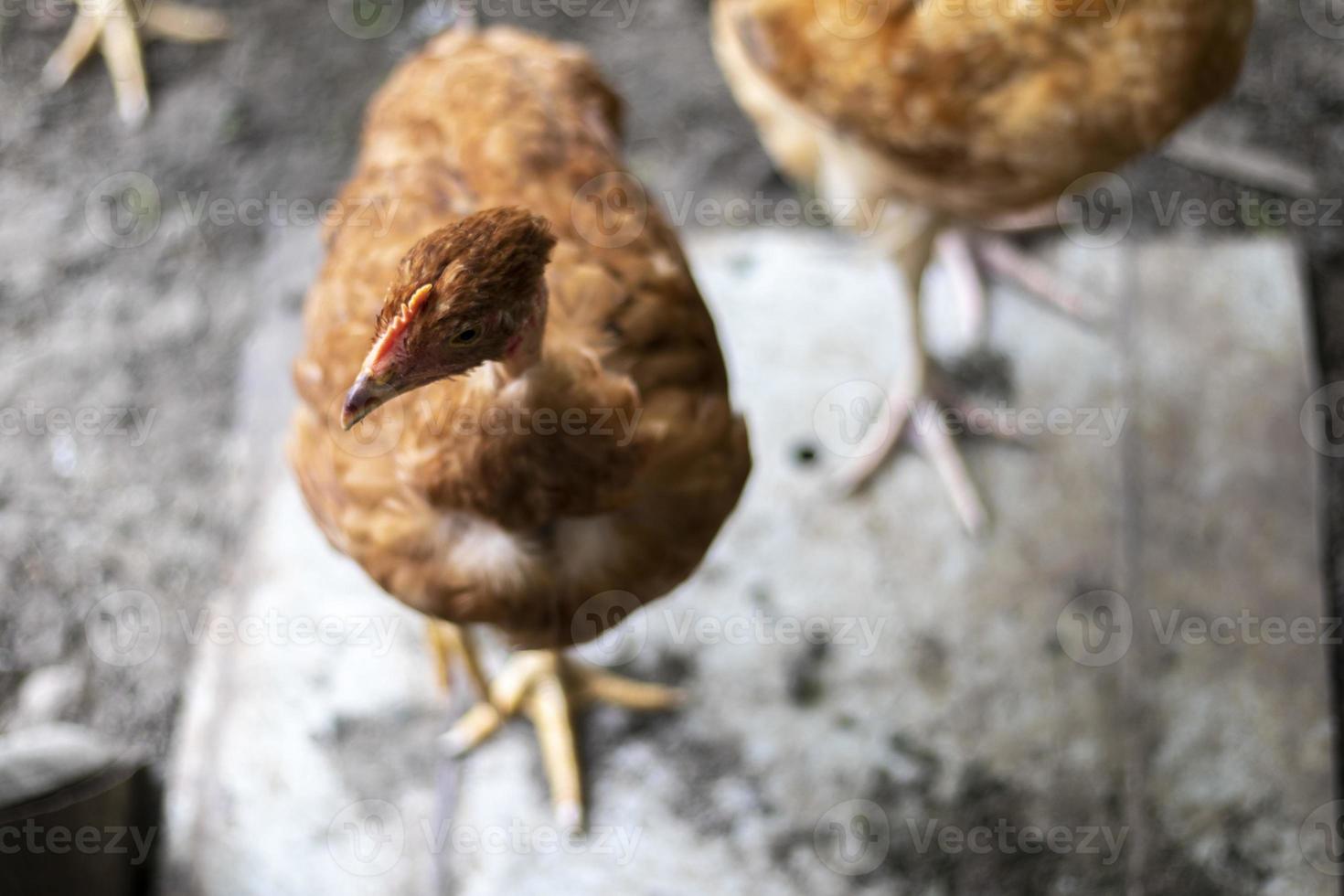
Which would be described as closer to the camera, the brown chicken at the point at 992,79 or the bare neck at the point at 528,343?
the bare neck at the point at 528,343

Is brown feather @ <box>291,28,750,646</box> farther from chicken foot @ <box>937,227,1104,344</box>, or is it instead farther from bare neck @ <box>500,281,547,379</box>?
chicken foot @ <box>937,227,1104,344</box>

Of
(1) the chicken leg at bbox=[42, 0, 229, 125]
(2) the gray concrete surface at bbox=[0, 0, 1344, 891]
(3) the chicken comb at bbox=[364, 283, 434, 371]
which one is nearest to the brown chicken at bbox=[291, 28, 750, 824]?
(3) the chicken comb at bbox=[364, 283, 434, 371]

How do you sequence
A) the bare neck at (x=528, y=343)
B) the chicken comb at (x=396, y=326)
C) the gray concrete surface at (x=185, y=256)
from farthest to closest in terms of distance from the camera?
the gray concrete surface at (x=185, y=256) < the bare neck at (x=528, y=343) < the chicken comb at (x=396, y=326)

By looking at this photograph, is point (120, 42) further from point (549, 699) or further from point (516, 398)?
point (516, 398)

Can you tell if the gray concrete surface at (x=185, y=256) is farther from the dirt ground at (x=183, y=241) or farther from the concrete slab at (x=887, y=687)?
the concrete slab at (x=887, y=687)

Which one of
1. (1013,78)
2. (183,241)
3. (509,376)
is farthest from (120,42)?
(1013,78)

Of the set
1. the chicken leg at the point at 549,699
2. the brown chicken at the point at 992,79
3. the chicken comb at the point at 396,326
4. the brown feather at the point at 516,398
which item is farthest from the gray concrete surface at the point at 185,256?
the chicken comb at the point at 396,326

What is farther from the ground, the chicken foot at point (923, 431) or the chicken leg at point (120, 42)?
the chicken leg at point (120, 42)

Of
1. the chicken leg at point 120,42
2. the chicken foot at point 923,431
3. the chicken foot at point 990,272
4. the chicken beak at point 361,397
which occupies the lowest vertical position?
the chicken foot at point 923,431
